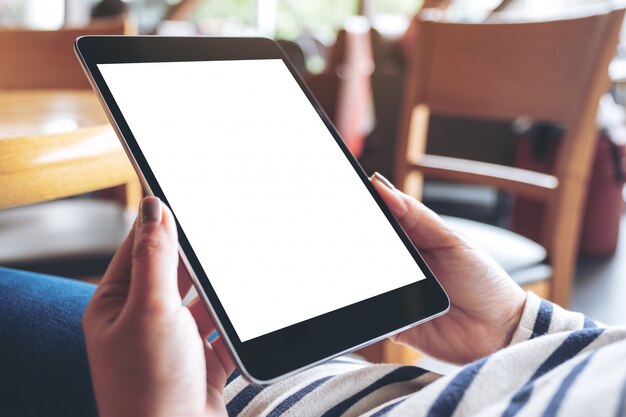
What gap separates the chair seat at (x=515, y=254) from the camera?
3.19 feet

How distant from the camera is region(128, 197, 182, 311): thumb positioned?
0.33 metres

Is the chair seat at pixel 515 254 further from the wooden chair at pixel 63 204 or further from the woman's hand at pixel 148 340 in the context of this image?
the woman's hand at pixel 148 340

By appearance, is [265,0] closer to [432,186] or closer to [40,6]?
[40,6]

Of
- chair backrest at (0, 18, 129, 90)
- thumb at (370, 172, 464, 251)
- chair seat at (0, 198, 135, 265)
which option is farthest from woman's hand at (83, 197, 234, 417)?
chair backrest at (0, 18, 129, 90)

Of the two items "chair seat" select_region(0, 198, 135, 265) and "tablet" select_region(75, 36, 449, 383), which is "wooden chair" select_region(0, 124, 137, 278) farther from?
"tablet" select_region(75, 36, 449, 383)

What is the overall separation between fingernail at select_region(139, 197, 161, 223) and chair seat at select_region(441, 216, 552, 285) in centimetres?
66

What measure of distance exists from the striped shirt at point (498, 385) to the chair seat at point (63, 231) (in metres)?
0.56

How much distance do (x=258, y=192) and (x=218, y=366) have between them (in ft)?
0.42

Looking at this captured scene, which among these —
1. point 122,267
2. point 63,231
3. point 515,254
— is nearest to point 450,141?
point 515,254

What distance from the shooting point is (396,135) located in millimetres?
2568

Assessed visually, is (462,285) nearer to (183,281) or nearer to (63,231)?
(183,281)

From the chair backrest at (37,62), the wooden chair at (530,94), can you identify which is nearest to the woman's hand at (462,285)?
the wooden chair at (530,94)

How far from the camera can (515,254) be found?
100 cm

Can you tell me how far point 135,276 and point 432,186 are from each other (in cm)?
190
